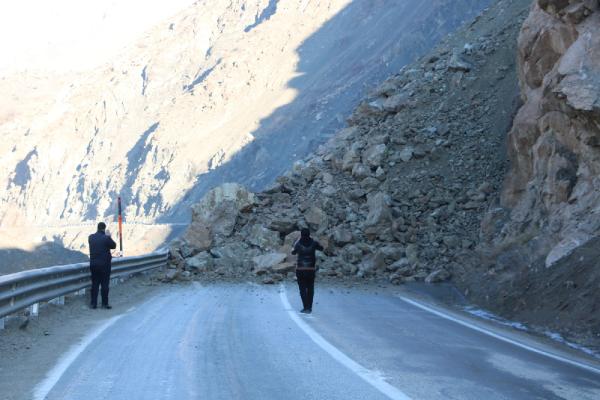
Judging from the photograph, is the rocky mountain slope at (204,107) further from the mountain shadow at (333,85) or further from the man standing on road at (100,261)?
the man standing on road at (100,261)

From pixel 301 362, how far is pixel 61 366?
2.44 metres

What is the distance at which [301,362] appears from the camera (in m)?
7.95

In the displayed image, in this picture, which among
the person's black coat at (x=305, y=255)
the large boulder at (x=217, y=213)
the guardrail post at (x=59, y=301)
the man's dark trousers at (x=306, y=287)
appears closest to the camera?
the man's dark trousers at (x=306, y=287)

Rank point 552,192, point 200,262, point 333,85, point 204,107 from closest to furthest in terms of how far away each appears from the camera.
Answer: point 552,192 < point 200,262 < point 333,85 < point 204,107

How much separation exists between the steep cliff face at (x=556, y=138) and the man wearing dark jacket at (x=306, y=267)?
4284mm

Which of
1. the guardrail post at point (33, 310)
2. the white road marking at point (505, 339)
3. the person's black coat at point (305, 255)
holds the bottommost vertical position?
the white road marking at point (505, 339)

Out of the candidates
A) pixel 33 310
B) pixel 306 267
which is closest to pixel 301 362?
pixel 306 267

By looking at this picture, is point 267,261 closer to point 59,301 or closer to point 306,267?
point 306,267

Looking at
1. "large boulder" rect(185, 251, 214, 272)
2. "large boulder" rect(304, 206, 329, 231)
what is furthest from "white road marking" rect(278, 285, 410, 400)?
"large boulder" rect(304, 206, 329, 231)

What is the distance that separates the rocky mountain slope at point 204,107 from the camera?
78000 mm

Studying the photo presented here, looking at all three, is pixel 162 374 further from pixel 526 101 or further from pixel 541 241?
pixel 526 101

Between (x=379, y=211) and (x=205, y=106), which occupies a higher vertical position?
(x=205, y=106)

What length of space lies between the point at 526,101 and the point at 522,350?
13.2m

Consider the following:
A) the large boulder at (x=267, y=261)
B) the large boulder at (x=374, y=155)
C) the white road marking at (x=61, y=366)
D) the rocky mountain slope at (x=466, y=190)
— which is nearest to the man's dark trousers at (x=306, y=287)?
the white road marking at (x=61, y=366)
